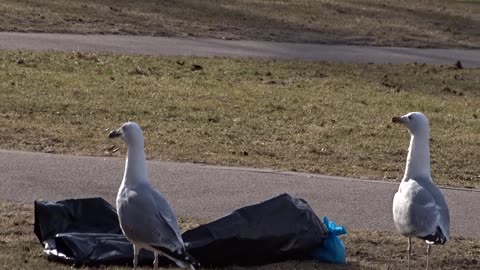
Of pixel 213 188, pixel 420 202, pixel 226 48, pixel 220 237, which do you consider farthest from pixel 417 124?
pixel 226 48

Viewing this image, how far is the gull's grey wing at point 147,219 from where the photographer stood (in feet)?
21.5

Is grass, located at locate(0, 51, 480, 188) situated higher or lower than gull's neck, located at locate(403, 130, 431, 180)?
lower

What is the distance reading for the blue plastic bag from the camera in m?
7.61

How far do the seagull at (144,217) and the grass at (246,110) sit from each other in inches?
146

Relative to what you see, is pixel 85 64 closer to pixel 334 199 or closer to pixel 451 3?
pixel 334 199

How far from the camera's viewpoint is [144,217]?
664 centimetres

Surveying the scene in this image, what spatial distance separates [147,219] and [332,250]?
157 cm

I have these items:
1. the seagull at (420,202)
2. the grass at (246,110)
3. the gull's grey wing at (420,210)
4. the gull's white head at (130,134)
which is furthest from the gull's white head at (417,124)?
the grass at (246,110)

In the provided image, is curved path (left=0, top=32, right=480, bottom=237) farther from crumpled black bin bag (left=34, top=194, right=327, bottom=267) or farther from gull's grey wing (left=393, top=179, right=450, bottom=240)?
gull's grey wing (left=393, top=179, right=450, bottom=240)

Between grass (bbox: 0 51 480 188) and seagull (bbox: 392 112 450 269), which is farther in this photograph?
grass (bbox: 0 51 480 188)

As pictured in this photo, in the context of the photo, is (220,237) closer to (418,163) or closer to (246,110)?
(418,163)

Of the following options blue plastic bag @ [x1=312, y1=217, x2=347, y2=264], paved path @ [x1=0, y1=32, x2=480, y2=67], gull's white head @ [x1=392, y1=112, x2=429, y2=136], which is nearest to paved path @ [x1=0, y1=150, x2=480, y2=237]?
blue plastic bag @ [x1=312, y1=217, x2=347, y2=264]

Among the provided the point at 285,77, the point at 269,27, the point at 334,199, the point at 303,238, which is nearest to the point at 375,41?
the point at 269,27

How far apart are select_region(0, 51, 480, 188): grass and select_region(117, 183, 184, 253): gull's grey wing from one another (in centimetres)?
386
